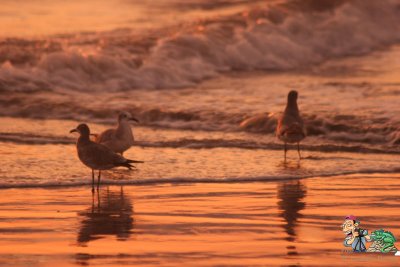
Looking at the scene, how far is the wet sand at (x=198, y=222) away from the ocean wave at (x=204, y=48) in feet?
29.6

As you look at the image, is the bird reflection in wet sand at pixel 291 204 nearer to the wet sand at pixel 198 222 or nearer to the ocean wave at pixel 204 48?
the wet sand at pixel 198 222

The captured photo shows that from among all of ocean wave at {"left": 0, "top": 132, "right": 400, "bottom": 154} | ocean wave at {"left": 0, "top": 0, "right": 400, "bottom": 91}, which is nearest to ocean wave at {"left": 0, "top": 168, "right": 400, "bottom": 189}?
ocean wave at {"left": 0, "top": 132, "right": 400, "bottom": 154}

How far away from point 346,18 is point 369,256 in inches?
807

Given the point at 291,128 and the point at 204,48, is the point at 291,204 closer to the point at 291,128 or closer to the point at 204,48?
the point at 291,128

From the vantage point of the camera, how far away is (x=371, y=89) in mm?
19000

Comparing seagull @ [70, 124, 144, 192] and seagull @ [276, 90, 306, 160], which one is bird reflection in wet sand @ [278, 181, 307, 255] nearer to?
seagull @ [70, 124, 144, 192]

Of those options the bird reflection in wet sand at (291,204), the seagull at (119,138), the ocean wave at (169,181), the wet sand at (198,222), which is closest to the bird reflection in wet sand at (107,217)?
the wet sand at (198,222)

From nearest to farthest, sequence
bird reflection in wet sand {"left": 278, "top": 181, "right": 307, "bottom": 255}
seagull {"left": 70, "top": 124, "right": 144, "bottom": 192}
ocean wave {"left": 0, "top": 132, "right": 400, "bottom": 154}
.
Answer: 1. bird reflection in wet sand {"left": 278, "top": 181, "right": 307, "bottom": 255}
2. seagull {"left": 70, "top": 124, "right": 144, "bottom": 192}
3. ocean wave {"left": 0, "top": 132, "right": 400, "bottom": 154}

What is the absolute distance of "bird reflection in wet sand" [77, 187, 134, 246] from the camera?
9.01 m

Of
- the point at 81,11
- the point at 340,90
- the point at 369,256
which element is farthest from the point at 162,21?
the point at 369,256

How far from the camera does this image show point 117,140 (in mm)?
13586

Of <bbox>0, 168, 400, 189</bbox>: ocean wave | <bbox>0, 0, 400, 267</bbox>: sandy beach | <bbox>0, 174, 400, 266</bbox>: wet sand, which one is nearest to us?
<bbox>0, 174, 400, 266</bbox>: wet sand

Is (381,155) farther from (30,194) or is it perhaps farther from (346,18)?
(346,18)

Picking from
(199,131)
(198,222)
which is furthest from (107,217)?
(199,131)
